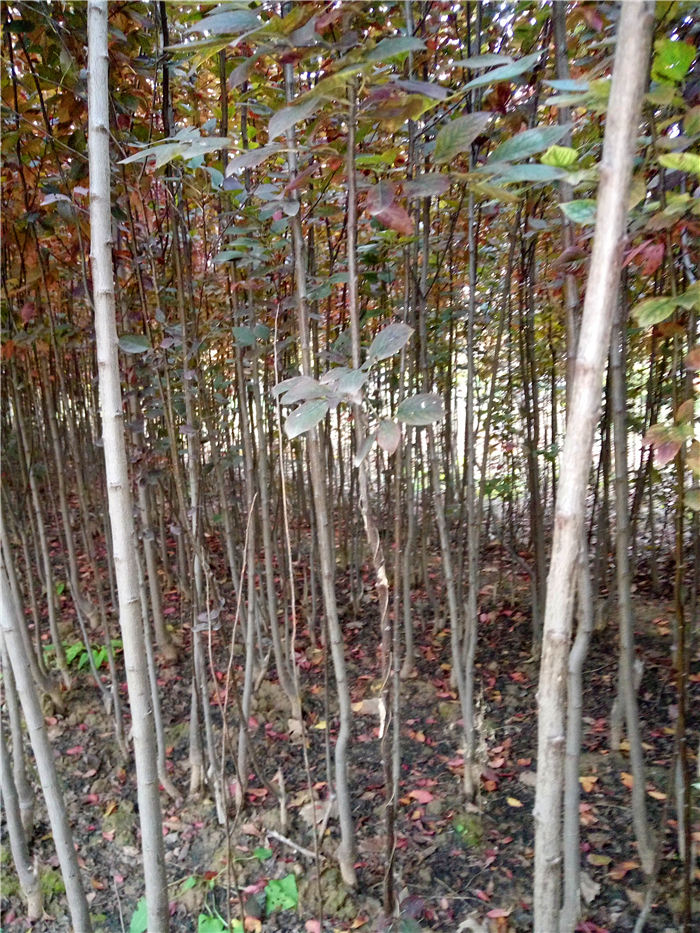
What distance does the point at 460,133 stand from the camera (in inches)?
31.9

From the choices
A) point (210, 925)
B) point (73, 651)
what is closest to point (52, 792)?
point (210, 925)

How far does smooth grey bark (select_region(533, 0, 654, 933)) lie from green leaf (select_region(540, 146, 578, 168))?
0.30 m

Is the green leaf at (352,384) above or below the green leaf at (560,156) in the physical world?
below

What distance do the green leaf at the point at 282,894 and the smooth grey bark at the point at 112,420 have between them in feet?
3.00

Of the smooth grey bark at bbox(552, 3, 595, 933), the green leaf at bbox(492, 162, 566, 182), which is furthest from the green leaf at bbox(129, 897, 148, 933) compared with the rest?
the green leaf at bbox(492, 162, 566, 182)

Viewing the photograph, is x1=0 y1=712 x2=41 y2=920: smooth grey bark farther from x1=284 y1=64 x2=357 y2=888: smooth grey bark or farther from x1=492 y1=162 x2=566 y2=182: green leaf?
x1=492 y1=162 x2=566 y2=182: green leaf

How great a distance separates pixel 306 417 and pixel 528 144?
0.47 m

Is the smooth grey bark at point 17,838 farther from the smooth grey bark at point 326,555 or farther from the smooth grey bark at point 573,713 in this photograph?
the smooth grey bark at point 573,713

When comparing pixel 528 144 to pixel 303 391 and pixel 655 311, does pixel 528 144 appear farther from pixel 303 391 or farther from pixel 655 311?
pixel 303 391

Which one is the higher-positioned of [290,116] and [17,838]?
[290,116]

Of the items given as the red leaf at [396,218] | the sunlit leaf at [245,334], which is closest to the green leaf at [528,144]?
the red leaf at [396,218]

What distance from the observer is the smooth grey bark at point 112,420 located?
850 mm

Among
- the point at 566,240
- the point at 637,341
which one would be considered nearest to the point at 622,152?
the point at 566,240

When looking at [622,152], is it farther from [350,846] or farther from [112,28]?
[350,846]
